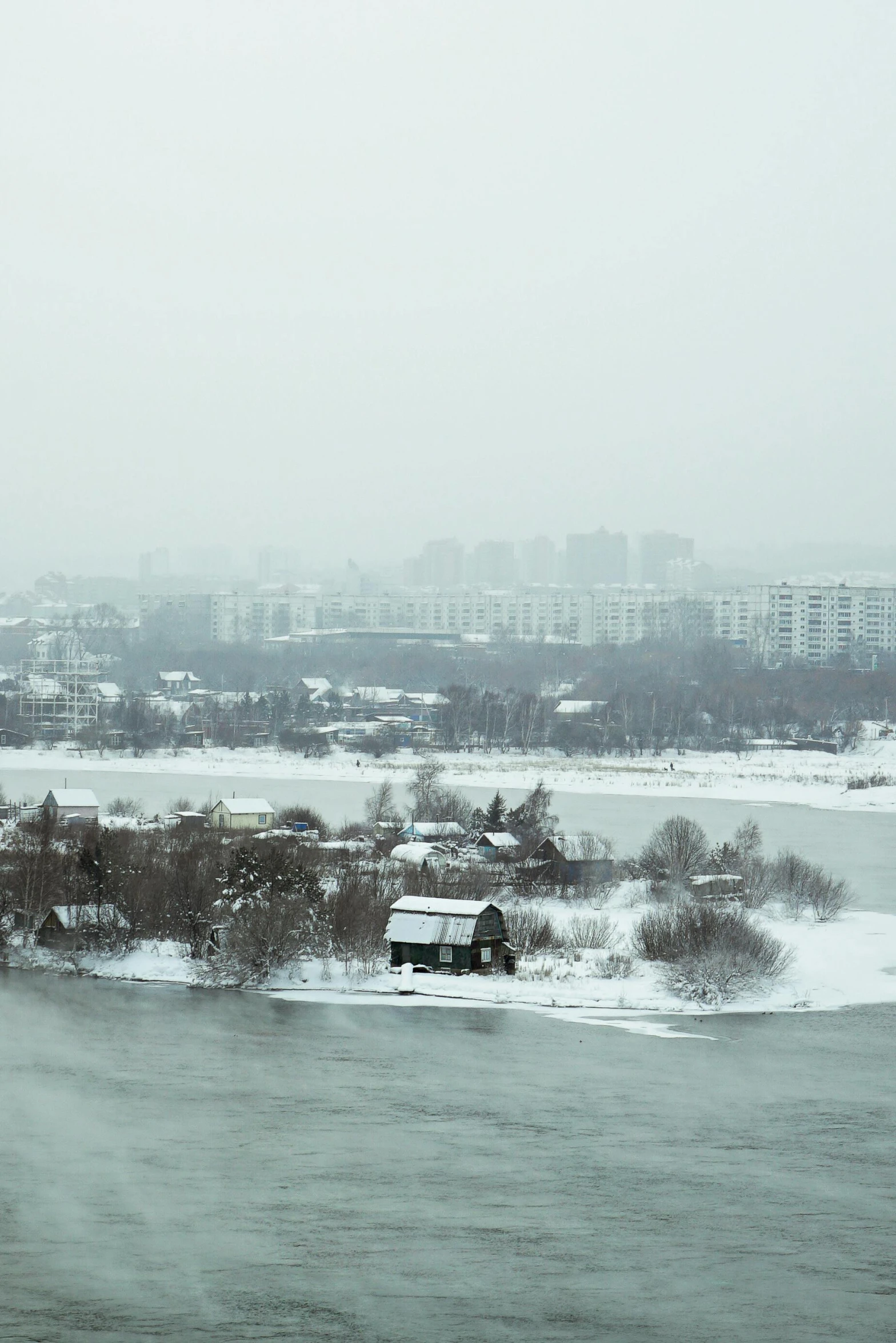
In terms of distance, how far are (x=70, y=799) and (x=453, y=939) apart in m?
5.29

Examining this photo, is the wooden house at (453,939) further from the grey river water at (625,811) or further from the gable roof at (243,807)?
the gable roof at (243,807)

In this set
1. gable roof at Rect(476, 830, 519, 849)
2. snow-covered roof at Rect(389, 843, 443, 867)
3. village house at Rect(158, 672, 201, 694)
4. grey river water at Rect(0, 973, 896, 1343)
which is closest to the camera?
grey river water at Rect(0, 973, 896, 1343)

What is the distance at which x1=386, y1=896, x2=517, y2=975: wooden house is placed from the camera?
7.05 metres

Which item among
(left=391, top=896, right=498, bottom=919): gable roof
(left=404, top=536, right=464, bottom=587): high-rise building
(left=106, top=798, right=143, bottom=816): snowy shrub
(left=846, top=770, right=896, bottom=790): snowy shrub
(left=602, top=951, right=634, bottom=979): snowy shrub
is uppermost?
(left=404, top=536, right=464, bottom=587): high-rise building

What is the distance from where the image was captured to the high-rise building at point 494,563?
251 ft

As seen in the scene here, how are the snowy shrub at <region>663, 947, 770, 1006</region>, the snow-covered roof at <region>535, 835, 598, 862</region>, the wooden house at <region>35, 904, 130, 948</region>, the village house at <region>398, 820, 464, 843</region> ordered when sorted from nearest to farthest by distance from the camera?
the snowy shrub at <region>663, 947, 770, 1006</region> → the wooden house at <region>35, 904, 130, 948</region> → the snow-covered roof at <region>535, 835, 598, 862</region> → the village house at <region>398, 820, 464, 843</region>

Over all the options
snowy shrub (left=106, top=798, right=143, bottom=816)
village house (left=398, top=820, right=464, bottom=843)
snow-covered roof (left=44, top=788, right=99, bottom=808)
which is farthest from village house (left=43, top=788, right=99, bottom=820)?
village house (left=398, top=820, right=464, bottom=843)

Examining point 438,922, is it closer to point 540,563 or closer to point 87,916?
point 87,916

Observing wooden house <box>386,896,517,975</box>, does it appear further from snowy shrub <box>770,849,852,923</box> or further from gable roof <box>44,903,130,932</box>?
snowy shrub <box>770,849,852,923</box>

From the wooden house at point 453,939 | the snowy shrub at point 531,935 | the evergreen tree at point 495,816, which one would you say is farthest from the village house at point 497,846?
the wooden house at point 453,939

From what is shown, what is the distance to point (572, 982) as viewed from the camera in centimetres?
690

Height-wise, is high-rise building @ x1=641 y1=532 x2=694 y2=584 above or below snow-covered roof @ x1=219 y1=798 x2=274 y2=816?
above

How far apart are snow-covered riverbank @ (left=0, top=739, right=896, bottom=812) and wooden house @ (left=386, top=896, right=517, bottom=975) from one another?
24.9 feet

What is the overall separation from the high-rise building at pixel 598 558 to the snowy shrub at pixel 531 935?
217 ft
